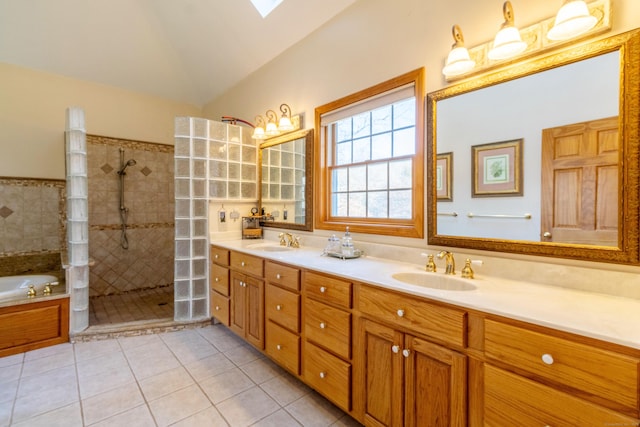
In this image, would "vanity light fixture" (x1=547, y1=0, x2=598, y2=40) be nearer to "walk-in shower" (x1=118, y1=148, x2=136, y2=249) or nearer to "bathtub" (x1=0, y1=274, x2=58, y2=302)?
"bathtub" (x1=0, y1=274, x2=58, y2=302)

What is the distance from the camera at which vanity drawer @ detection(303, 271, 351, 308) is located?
5.08ft

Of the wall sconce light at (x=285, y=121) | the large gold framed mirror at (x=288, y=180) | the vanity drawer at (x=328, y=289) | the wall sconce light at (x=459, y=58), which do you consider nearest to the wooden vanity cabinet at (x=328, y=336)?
the vanity drawer at (x=328, y=289)

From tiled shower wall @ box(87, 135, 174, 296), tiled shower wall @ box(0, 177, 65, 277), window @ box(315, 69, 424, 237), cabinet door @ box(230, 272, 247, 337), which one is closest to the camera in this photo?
window @ box(315, 69, 424, 237)

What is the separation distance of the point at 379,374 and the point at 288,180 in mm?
1941

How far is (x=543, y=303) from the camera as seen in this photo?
1073mm

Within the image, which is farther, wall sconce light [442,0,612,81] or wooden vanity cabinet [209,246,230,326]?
wooden vanity cabinet [209,246,230,326]

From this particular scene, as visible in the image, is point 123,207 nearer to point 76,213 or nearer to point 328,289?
point 76,213

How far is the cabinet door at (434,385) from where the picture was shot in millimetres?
1120

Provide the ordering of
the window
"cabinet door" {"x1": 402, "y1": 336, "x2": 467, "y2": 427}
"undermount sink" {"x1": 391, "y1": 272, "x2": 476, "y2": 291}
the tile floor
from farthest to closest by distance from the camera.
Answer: the window < the tile floor < "undermount sink" {"x1": 391, "y1": 272, "x2": 476, "y2": 291} < "cabinet door" {"x1": 402, "y1": 336, "x2": 467, "y2": 427}

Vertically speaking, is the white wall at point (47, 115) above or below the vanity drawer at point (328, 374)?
above

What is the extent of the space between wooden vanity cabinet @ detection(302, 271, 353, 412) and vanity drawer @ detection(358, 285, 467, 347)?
0.44ft

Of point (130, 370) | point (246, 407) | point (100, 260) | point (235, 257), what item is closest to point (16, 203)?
point (100, 260)

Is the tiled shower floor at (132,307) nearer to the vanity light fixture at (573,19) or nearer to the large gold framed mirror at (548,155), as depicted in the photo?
the large gold framed mirror at (548,155)

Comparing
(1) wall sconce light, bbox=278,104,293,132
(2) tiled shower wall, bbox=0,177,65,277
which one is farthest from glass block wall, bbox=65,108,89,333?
(1) wall sconce light, bbox=278,104,293,132
